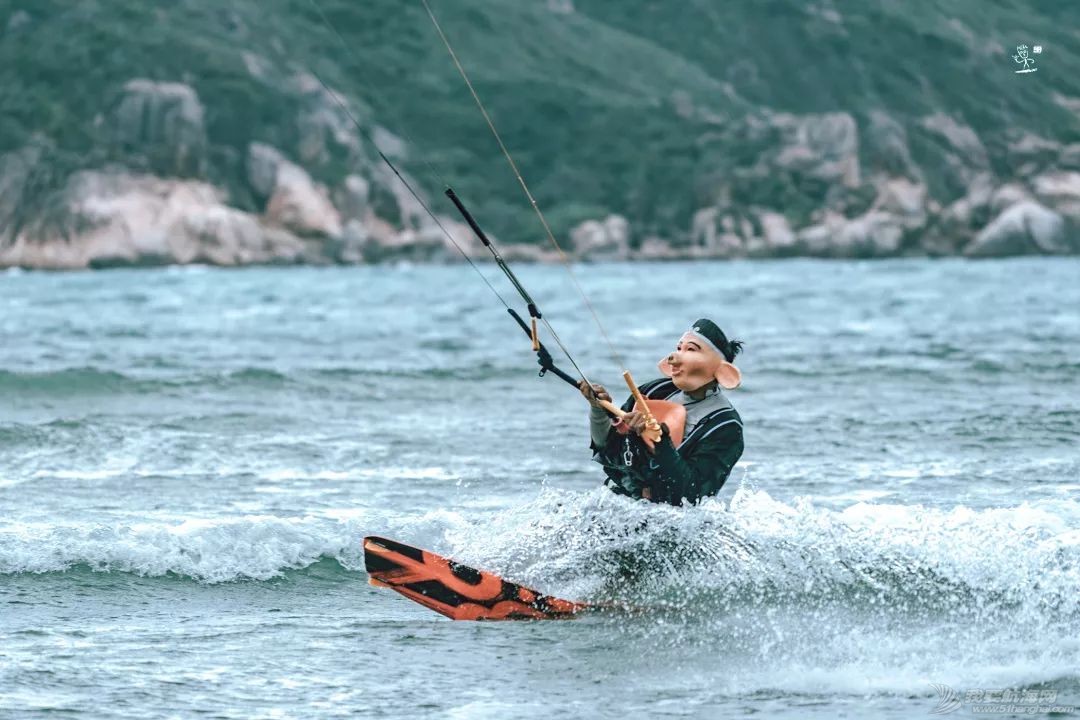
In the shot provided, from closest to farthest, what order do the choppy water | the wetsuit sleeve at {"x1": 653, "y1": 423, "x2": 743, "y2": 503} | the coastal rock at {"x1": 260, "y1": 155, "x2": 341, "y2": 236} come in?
the choppy water → the wetsuit sleeve at {"x1": 653, "y1": 423, "x2": 743, "y2": 503} → the coastal rock at {"x1": 260, "y1": 155, "x2": 341, "y2": 236}

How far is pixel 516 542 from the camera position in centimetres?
994

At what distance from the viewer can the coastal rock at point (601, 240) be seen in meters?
147

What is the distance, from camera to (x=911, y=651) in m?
8.03

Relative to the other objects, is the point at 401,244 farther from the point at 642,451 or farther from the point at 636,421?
the point at 636,421

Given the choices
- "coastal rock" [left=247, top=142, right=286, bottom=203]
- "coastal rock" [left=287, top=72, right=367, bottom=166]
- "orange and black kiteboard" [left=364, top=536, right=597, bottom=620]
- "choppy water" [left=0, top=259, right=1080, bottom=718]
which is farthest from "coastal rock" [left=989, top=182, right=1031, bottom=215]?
"orange and black kiteboard" [left=364, top=536, right=597, bottom=620]

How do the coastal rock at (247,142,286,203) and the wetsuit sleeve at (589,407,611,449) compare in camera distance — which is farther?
the coastal rock at (247,142,286,203)

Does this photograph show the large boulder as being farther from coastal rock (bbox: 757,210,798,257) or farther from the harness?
the harness

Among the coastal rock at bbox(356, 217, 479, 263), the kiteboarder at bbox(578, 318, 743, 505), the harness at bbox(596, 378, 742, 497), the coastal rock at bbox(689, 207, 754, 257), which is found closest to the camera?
the kiteboarder at bbox(578, 318, 743, 505)

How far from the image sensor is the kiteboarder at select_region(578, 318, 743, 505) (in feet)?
28.3

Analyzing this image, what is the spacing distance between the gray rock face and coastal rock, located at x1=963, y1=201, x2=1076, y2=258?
61.4m
